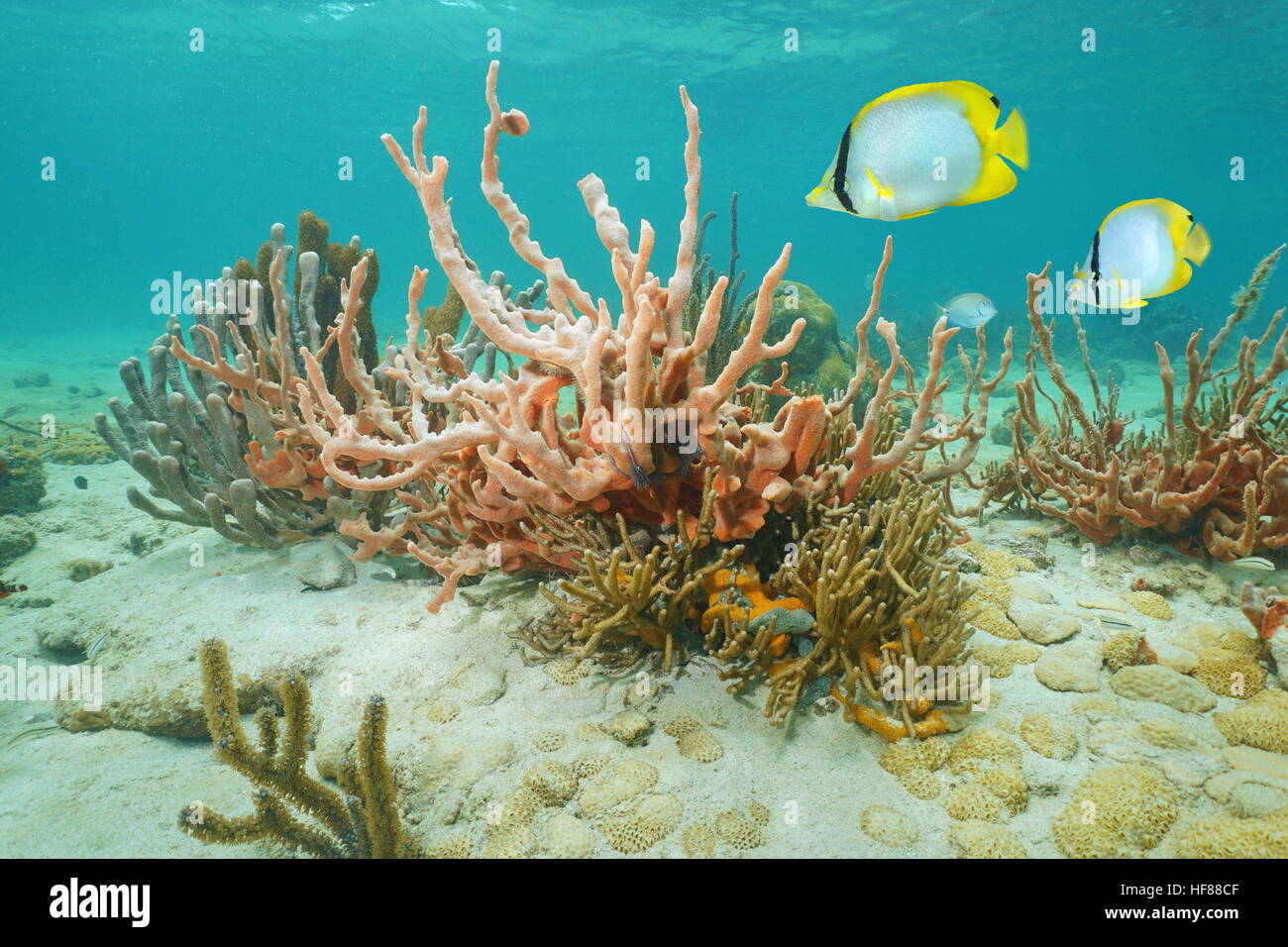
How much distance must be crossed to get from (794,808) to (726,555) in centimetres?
93

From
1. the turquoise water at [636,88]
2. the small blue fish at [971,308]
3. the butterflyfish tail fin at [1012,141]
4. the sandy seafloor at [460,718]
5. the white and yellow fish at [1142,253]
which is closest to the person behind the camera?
the butterflyfish tail fin at [1012,141]

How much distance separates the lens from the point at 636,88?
37.6m

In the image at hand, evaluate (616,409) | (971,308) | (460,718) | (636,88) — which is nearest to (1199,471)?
(971,308)

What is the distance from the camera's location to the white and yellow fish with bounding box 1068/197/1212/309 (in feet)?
9.42

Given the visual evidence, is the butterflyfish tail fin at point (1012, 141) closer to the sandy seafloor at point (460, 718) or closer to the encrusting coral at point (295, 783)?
the sandy seafloor at point (460, 718)

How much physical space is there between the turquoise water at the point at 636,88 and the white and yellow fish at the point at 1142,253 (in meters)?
26.3

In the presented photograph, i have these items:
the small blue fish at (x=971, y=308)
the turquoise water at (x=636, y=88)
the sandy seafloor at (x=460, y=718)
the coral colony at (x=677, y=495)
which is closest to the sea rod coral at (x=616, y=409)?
the coral colony at (x=677, y=495)

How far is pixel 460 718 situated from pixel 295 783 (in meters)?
0.73

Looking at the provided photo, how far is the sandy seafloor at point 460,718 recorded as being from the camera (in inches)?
86.4

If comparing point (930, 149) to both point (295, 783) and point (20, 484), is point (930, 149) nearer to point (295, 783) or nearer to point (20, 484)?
point (295, 783)

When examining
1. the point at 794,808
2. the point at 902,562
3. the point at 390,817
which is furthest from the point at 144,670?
the point at 902,562

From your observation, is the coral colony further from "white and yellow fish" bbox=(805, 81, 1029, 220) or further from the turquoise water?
the turquoise water

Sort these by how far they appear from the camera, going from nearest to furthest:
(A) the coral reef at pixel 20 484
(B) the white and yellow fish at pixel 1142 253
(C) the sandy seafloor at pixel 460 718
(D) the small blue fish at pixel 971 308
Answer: (C) the sandy seafloor at pixel 460 718 < (B) the white and yellow fish at pixel 1142 253 < (D) the small blue fish at pixel 971 308 < (A) the coral reef at pixel 20 484

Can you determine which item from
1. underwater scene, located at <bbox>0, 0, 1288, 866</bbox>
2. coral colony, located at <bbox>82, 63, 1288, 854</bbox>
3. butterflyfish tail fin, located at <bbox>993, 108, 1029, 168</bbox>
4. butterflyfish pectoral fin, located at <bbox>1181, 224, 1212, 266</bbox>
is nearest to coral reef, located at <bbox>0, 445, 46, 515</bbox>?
underwater scene, located at <bbox>0, 0, 1288, 866</bbox>
